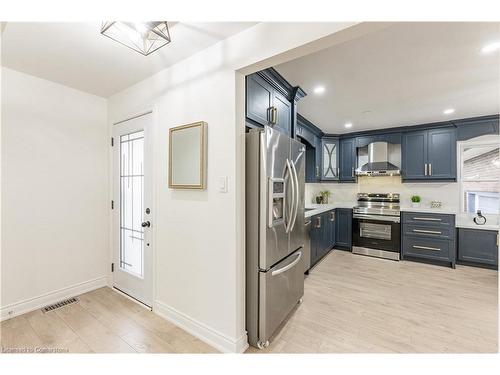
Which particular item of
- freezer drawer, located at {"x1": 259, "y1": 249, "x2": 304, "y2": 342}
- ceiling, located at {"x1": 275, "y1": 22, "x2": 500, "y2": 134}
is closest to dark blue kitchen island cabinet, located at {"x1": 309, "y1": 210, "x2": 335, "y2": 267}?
freezer drawer, located at {"x1": 259, "y1": 249, "x2": 304, "y2": 342}

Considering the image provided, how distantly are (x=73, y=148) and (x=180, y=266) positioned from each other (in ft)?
6.36

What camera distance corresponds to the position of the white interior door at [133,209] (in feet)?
7.95

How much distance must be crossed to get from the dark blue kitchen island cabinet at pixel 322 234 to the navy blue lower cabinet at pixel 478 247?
2.04 meters

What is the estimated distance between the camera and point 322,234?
13.1 feet

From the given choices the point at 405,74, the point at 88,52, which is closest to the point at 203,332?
the point at 88,52

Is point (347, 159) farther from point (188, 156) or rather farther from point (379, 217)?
point (188, 156)

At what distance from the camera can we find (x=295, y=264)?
2.27m

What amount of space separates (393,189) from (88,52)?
5359mm

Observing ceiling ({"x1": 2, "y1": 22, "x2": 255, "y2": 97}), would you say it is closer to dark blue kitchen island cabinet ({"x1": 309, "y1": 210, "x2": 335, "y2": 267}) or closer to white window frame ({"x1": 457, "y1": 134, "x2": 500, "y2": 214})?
dark blue kitchen island cabinet ({"x1": 309, "y1": 210, "x2": 335, "y2": 267})

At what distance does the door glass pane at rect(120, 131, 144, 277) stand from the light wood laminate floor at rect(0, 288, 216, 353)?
0.48m

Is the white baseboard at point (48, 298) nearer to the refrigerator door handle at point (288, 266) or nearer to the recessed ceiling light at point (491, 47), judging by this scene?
the refrigerator door handle at point (288, 266)

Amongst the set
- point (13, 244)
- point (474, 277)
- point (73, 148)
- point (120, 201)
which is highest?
point (73, 148)
